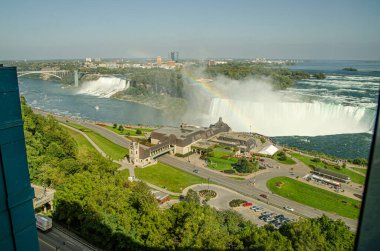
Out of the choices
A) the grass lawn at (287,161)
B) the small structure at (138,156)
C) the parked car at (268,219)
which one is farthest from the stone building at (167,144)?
the parked car at (268,219)

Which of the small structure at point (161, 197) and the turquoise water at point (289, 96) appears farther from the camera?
the turquoise water at point (289, 96)

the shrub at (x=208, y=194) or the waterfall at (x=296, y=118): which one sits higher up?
the waterfall at (x=296, y=118)

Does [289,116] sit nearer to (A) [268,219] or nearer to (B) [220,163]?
(B) [220,163]

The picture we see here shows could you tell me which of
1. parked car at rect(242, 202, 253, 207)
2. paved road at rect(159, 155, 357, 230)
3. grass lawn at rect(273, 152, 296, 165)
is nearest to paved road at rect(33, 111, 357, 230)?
paved road at rect(159, 155, 357, 230)

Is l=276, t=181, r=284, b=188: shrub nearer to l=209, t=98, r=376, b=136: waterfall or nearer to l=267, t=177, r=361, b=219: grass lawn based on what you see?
l=267, t=177, r=361, b=219: grass lawn

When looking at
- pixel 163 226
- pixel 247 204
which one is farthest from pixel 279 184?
pixel 163 226

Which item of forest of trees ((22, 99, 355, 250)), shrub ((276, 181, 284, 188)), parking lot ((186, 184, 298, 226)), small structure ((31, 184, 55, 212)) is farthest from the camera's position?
shrub ((276, 181, 284, 188))

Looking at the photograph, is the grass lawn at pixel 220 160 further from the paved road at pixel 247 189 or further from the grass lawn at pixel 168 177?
the grass lawn at pixel 168 177
